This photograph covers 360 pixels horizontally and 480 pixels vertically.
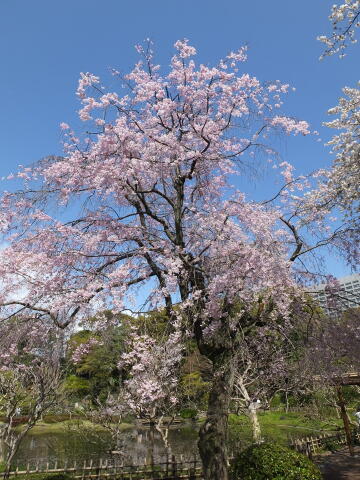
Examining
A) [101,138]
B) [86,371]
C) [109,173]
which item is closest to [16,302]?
[109,173]

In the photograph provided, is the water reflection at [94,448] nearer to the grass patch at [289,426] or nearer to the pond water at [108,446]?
the pond water at [108,446]

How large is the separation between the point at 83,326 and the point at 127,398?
30.9ft

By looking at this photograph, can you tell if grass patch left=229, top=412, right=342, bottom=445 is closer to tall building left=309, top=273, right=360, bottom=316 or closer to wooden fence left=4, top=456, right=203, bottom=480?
wooden fence left=4, top=456, right=203, bottom=480

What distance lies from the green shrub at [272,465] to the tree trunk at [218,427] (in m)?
1.17

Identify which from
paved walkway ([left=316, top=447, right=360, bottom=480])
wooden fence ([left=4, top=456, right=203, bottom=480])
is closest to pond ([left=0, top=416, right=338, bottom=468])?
wooden fence ([left=4, top=456, right=203, bottom=480])

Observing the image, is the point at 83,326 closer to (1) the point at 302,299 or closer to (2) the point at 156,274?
(2) the point at 156,274

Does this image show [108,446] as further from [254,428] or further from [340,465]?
[340,465]

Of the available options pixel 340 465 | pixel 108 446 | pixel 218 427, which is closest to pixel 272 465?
pixel 218 427

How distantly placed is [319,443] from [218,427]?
1051 cm

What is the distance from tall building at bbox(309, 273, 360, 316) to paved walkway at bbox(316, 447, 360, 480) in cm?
541

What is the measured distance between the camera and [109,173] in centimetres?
661

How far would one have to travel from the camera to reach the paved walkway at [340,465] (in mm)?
10312

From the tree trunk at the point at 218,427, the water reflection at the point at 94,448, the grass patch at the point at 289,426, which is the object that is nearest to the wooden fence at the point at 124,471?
the water reflection at the point at 94,448

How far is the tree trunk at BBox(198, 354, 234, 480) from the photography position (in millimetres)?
5953
